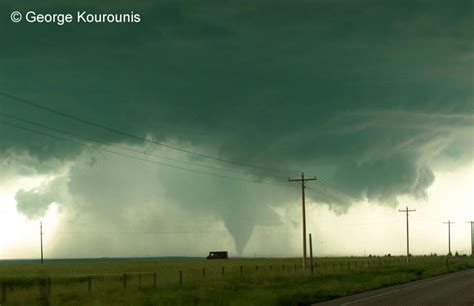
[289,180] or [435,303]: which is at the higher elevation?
[289,180]

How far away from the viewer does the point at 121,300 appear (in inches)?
1225

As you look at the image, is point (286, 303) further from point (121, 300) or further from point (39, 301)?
point (39, 301)

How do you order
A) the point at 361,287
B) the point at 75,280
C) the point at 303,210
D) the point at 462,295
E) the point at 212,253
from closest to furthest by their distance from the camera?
the point at 462,295 < the point at 361,287 < the point at 75,280 < the point at 303,210 < the point at 212,253

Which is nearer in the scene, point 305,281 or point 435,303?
point 435,303

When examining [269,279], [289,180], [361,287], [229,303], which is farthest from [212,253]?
[229,303]

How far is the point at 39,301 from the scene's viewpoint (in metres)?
31.6

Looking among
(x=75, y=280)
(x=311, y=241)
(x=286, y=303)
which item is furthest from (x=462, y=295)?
(x=75, y=280)

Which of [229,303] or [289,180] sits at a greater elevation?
[289,180]

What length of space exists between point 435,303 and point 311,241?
3590 cm

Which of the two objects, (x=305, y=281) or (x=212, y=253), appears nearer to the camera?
(x=305, y=281)

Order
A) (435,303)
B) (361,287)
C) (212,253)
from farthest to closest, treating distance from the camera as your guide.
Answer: (212,253), (361,287), (435,303)

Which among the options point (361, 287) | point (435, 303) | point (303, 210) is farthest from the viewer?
point (303, 210)

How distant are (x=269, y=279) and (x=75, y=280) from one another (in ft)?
62.3

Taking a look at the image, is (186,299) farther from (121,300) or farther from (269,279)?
(269,279)
